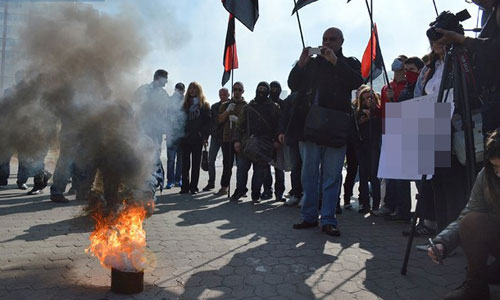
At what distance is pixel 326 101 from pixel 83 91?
112 inches

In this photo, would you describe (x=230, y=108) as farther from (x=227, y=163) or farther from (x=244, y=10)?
(x=244, y=10)

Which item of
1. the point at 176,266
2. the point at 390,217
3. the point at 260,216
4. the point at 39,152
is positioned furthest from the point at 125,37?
the point at 390,217

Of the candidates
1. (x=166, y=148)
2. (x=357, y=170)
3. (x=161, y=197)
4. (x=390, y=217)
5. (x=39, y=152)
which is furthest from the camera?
(x=166, y=148)

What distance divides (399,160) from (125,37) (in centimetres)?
295

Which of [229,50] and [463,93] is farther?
[229,50]

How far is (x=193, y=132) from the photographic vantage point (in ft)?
29.2

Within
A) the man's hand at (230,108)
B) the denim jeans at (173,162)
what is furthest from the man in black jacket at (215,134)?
the denim jeans at (173,162)

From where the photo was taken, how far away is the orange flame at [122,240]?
3.17 metres

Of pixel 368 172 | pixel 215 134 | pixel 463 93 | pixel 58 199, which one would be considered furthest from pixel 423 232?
pixel 58 199

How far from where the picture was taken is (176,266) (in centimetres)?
381

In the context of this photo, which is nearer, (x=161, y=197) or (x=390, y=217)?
(x=390, y=217)

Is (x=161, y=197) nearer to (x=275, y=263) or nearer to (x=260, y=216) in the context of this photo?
(x=260, y=216)

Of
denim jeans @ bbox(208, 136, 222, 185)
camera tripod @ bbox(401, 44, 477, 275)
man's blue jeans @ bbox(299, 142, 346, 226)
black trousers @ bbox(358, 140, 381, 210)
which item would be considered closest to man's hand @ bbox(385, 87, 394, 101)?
black trousers @ bbox(358, 140, 381, 210)

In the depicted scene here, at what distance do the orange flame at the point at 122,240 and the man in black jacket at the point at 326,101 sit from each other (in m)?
2.46
